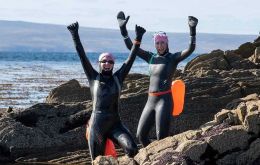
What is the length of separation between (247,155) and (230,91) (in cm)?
987

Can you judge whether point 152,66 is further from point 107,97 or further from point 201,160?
point 201,160

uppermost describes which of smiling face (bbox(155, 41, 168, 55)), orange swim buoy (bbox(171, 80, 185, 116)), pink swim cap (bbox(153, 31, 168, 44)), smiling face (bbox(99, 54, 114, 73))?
pink swim cap (bbox(153, 31, 168, 44))

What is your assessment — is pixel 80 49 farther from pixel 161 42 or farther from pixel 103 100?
pixel 161 42

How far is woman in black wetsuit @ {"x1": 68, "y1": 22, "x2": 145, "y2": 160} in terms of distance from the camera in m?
12.9

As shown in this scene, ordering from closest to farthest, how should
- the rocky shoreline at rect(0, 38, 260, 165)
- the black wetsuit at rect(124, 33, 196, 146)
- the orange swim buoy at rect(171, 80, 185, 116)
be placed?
the rocky shoreline at rect(0, 38, 260, 165)
the black wetsuit at rect(124, 33, 196, 146)
the orange swim buoy at rect(171, 80, 185, 116)

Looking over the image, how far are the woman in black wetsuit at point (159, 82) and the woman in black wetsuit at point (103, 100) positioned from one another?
124 centimetres

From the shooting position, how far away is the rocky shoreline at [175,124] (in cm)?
1238

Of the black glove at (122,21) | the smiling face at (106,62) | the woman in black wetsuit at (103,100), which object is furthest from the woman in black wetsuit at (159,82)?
the smiling face at (106,62)

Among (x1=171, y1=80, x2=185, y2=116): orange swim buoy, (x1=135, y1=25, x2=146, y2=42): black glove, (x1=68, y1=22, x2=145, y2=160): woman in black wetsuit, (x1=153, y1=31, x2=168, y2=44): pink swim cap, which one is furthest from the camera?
(x1=171, y1=80, x2=185, y2=116): orange swim buoy

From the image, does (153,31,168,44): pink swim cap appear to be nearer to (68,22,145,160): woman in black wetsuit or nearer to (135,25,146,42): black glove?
(135,25,146,42): black glove

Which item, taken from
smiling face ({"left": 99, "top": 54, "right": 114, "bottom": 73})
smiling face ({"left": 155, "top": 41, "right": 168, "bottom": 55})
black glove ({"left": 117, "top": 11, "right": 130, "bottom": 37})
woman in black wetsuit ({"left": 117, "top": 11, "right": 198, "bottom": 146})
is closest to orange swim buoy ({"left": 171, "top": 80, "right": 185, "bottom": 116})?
woman in black wetsuit ({"left": 117, "top": 11, "right": 198, "bottom": 146})

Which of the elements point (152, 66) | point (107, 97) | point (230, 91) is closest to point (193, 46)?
point (152, 66)

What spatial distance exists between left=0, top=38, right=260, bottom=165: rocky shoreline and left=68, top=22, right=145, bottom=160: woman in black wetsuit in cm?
77

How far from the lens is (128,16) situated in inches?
560
